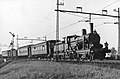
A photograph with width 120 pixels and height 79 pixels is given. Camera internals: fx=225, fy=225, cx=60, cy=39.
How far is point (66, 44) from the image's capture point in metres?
36.5

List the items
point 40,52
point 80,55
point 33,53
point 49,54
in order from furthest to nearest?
point 33,53 → point 40,52 → point 49,54 → point 80,55

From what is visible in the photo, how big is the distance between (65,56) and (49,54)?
8.33 meters

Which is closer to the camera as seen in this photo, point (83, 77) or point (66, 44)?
point (83, 77)

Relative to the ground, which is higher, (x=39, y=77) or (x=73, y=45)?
(x=73, y=45)

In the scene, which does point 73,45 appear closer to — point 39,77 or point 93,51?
point 93,51

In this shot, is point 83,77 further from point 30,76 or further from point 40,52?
point 40,52

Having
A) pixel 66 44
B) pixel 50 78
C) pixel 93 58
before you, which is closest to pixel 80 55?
pixel 93 58

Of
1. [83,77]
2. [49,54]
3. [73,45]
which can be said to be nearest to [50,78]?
[83,77]

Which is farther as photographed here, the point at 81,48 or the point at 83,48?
the point at 81,48

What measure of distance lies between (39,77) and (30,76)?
5.52 ft

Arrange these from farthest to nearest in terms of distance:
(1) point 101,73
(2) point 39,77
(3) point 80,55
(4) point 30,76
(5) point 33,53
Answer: (5) point 33,53 → (3) point 80,55 → (4) point 30,76 → (2) point 39,77 → (1) point 101,73

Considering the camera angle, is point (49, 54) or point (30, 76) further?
point (49, 54)

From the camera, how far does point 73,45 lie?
34250mm

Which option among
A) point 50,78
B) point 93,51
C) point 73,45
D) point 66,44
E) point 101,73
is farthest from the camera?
point 66,44
